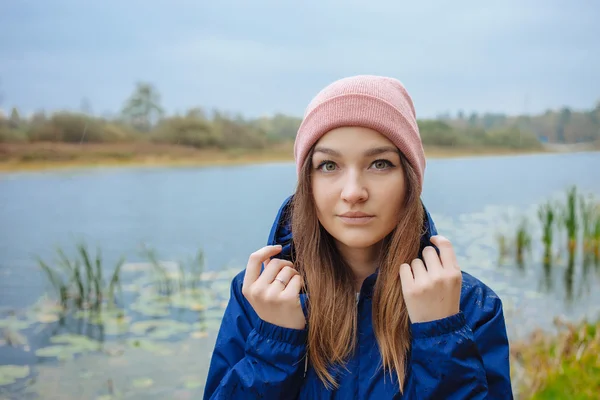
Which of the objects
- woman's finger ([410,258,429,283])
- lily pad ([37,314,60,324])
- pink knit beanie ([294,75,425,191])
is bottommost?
lily pad ([37,314,60,324])

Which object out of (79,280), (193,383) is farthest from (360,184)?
(79,280)

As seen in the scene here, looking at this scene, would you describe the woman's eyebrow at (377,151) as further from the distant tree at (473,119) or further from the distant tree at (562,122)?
the distant tree at (562,122)

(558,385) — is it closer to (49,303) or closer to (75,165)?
(49,303)

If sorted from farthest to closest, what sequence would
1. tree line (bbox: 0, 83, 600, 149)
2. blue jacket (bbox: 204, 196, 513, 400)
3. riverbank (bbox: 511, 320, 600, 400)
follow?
tree line (bbox: 0, 83, 600, 149), riverbank (bbox: 511, 320, 600, 400), blue jacket (bbox: 204, 196, 513, 400)

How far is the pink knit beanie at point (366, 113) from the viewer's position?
1335mm

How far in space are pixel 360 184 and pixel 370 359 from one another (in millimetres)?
442

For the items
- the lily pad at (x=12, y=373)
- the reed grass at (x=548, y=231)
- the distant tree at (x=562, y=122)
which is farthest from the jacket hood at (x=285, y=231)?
the distant tree at (x=562, y=122)

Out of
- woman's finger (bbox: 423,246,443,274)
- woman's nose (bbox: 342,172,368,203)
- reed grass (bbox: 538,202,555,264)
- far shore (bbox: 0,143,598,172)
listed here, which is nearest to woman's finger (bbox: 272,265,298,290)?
woman's nose (bbox: 342,172,368,203)

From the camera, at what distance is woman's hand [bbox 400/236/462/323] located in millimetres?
1220

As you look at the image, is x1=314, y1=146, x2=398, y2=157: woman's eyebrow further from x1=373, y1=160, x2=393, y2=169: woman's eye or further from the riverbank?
the riverbank

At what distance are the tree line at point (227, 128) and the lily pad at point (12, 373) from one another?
144 centimetres

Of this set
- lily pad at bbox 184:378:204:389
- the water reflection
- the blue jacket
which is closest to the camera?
the blue jacket

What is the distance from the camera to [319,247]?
57.9 inches

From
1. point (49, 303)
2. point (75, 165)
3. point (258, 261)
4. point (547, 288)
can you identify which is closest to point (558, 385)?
point (547, 288)
